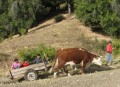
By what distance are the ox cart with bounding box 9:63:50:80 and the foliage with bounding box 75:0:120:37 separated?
17.1m

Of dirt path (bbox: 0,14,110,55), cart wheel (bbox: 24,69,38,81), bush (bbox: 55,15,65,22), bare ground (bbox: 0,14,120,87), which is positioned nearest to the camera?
bare ground (bbox: 0,14,120,87)

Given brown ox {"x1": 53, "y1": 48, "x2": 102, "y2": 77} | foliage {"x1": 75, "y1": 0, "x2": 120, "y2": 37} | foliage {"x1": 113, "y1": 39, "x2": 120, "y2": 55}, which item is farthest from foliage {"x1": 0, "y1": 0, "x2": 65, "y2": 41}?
brown ox {"x1": 53, "y1": 48, "x2": 102, "y2": 77}

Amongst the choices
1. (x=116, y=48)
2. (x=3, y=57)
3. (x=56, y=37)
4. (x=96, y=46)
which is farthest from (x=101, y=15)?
(x=3, y=57)

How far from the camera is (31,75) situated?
71.5 feet

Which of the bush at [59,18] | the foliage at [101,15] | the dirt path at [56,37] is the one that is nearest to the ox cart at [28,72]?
the dirt path at [56,37]

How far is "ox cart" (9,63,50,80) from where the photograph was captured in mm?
21719

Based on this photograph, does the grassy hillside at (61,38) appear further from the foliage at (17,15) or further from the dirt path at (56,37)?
the foliage at (17,15)

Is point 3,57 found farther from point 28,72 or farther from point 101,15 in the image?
point 101,15

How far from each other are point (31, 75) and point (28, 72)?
0.24 m

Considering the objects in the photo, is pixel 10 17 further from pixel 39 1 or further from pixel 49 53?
pixel 49 53

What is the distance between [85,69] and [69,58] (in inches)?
68.0

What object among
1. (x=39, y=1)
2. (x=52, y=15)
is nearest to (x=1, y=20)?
(x=39, y=1)

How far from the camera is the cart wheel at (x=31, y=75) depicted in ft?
71.3

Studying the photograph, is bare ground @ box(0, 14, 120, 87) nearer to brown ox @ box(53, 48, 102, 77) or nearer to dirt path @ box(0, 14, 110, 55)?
dirt path @ box(0, 14, 110, 55)
